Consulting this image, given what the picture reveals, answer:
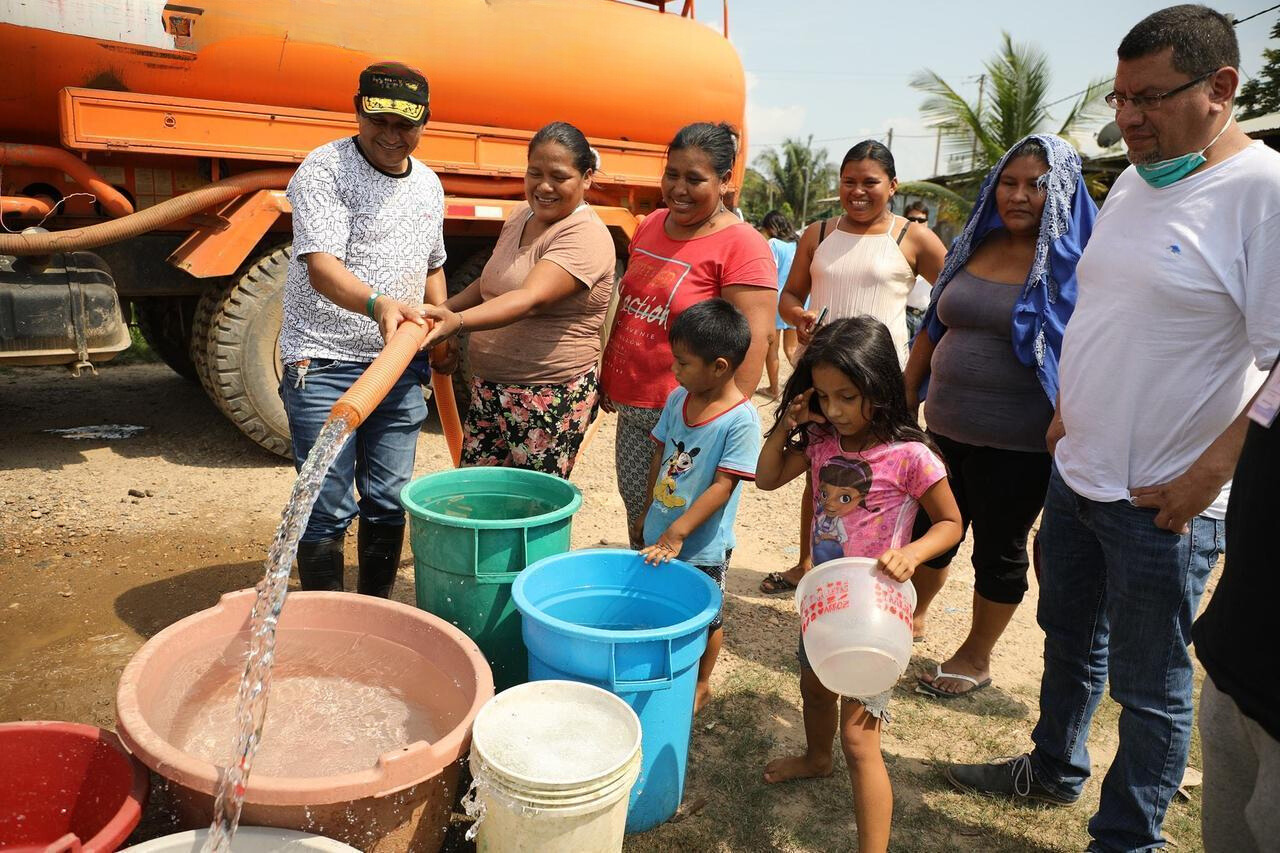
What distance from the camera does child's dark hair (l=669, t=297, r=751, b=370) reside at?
2.48 meters

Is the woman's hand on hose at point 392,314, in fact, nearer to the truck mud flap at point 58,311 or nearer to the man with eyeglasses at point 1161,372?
the man with eyeglasses at point 1161,372

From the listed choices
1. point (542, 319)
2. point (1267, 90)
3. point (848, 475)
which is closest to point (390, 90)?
point (542, 319)

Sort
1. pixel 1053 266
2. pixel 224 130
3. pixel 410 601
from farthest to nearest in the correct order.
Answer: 1. pixel 224 130
2. pixel 410 601
3. pixel 1053 266

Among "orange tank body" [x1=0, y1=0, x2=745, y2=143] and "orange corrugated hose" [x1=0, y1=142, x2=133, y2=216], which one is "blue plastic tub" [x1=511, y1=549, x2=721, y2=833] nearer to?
"orange corrugated hose" [x1=0, y1=142, x2=133, y2=216]

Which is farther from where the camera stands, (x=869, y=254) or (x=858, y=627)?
(x=869, y=254)

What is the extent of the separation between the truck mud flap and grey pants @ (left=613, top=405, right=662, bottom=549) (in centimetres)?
280

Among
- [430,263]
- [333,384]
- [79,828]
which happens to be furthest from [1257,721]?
[430,263]

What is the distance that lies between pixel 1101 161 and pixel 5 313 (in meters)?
16.1

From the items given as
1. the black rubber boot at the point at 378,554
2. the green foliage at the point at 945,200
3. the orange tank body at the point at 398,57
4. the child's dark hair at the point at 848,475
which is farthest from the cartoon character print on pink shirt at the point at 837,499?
the green foliage at the point at 945,200

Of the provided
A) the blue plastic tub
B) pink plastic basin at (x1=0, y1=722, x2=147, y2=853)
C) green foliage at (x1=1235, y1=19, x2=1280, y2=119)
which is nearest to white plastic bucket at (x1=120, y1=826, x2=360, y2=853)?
pink plastic basin at (x1=0, y1=722, x2=147, y2=853)

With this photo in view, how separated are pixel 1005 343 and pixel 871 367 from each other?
31.8 inches

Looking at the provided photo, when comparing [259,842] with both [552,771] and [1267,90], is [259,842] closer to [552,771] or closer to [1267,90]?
[552,771]

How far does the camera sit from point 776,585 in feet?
13.0

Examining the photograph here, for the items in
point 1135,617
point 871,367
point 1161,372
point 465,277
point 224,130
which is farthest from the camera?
point 465,277
